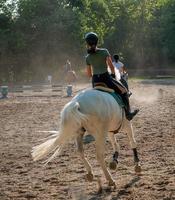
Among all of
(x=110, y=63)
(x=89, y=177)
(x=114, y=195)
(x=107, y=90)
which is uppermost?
(x=110, y=63)

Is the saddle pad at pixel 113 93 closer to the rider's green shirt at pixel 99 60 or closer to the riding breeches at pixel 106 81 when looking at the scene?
the riding breeches at pixel 106 81

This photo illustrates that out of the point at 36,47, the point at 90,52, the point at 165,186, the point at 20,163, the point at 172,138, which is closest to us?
the point at 165,186

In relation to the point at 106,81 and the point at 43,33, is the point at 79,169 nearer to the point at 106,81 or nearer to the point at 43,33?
the point at 106,81

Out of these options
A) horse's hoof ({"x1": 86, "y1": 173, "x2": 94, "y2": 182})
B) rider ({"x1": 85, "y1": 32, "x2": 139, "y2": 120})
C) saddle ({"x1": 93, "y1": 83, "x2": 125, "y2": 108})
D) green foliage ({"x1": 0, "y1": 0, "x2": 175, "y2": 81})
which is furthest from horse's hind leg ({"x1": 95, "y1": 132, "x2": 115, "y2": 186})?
green foliage ({"x1": 0, "y1": 0, "x2": 175, "y2": 81})

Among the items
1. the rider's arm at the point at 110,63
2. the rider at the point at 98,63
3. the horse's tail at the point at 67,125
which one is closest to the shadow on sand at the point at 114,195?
the horse's tail at the point at 67,125

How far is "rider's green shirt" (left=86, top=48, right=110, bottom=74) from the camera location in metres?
8.19

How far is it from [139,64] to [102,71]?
2183 inches

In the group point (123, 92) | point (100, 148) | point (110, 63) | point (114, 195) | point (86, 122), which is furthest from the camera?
point (123, 92)

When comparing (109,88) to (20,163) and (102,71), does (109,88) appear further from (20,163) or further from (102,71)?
Result: (20,163)

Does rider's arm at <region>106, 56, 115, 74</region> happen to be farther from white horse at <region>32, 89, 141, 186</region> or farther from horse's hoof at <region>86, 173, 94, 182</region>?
horse's hoof at <region>86, 173, 94, 182</region>

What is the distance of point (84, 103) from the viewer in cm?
729

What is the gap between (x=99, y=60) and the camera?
8219 mm

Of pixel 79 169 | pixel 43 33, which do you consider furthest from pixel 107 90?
pixel 43 33

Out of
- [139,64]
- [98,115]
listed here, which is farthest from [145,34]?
[98,115]
